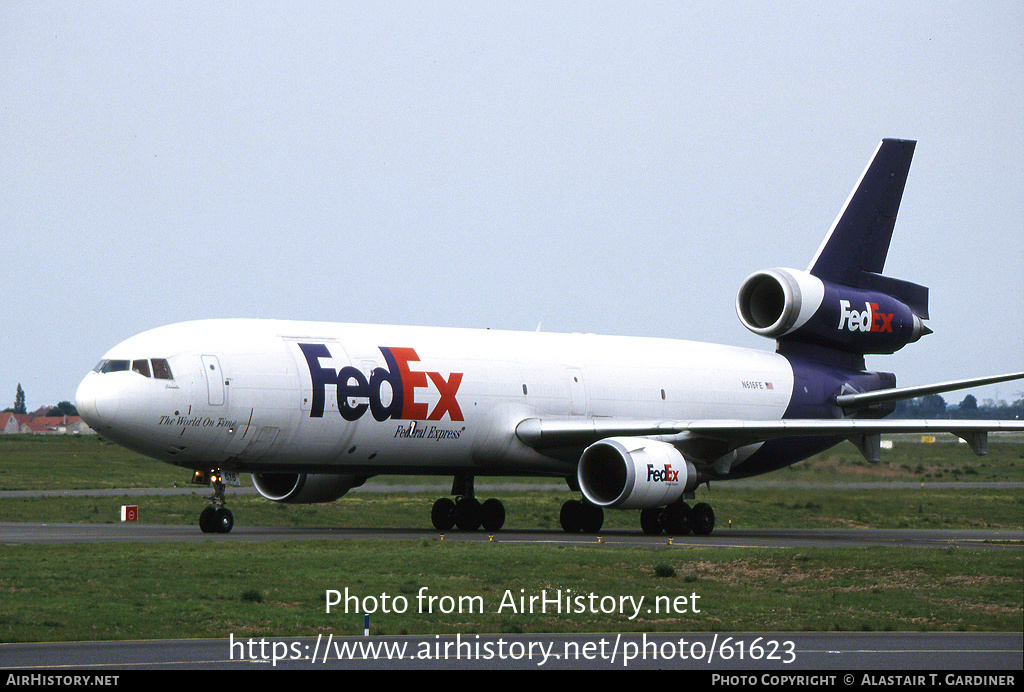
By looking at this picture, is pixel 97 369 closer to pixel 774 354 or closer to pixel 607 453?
pixel 607 453

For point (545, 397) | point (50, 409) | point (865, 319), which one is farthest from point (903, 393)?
point (50, 409)

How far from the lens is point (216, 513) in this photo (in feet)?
88.6

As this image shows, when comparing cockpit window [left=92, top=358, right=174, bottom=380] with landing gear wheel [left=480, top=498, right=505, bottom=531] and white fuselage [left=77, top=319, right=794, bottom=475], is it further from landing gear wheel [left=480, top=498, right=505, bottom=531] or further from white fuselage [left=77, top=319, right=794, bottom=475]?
landing gear wheel [left=480, top=498, right=505, bottom=531]

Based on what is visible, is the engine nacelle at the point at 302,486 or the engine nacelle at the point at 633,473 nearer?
the engine nacelle at the point at 633,473

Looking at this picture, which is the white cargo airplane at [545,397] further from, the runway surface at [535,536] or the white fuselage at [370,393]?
the runway surface at [535,536]

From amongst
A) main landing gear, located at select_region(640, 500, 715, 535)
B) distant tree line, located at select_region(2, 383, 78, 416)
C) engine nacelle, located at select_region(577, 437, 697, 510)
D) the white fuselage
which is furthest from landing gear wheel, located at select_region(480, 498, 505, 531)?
distant tree line, located at select_region(2, 383, 78, 416)

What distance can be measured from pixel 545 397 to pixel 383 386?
4.88 meters

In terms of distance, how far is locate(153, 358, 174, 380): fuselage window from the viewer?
87.0ft

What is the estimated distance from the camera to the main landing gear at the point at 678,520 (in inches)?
1227

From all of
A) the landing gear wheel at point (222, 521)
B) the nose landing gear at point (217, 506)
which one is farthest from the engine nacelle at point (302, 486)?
the landing gear wheel at point (222, 521)

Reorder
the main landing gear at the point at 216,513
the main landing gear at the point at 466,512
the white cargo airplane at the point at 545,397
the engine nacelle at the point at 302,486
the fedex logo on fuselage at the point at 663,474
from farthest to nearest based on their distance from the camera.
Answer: the main landing gear at the point at 466,512
the engine nacelle at the point at 302,486
the fedex logo on fuselage at the point at 663,474
the white cargo airplane at the point at 545,397
the main landing gear at the point at 216,513

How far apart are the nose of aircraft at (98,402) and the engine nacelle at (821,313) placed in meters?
18.1

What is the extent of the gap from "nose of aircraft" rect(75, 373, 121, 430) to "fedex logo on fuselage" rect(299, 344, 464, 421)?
3881mm

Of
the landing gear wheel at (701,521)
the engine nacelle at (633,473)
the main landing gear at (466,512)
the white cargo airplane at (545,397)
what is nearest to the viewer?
the white cargo airplane at (545,397)
